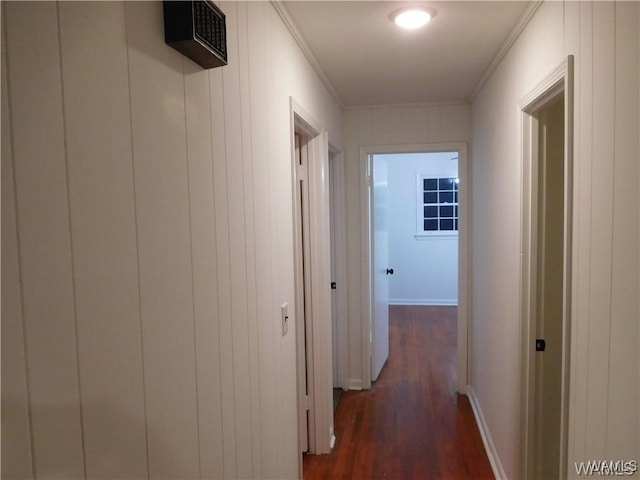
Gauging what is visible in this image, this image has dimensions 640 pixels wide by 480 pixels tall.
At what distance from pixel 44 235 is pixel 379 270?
352 cm

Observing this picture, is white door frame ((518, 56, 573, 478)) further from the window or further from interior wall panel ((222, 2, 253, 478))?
the window

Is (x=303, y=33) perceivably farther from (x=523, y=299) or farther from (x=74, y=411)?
(x=74, y=411)

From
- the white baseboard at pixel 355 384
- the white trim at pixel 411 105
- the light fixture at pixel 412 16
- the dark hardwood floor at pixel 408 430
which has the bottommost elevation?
the dark hardwood floor at pixel 408 430

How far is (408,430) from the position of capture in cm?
316

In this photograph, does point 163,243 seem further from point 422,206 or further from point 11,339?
point 422,206

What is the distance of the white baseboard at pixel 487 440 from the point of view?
8.42 ft

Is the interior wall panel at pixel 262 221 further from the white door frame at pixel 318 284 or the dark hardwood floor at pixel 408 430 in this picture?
the dark hardwood floor at pixel 408 430

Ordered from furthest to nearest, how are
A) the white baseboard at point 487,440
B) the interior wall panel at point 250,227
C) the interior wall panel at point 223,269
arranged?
1. the white baseboard at point 487,440
2. the interior wall panel at point 250,227
3. the interior wall panel at point 223,269

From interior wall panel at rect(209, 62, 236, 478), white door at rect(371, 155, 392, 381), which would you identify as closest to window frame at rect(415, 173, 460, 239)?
white door at rect(371, 155, 392, 381)

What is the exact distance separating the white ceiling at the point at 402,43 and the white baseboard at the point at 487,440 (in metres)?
2.36

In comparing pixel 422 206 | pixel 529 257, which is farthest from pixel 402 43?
pixel 422 206

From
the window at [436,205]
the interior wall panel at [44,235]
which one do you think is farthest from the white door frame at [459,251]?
the window at [436,205]

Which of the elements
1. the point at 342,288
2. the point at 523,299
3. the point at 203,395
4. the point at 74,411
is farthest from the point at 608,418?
the point at 342,288

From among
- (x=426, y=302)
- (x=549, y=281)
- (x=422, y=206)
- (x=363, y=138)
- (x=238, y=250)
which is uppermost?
(x=363, y=138)
